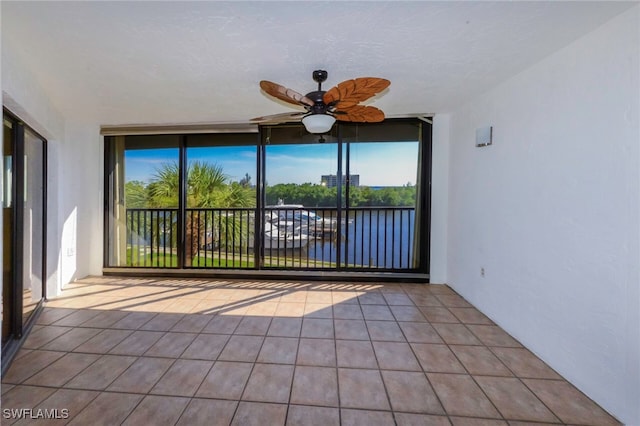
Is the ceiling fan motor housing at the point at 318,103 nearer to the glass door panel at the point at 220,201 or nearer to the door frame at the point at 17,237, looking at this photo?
the glass door panel at the point at 220,201

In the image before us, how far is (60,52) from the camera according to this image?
2.05 m

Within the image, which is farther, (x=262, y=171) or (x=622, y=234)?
(x=262, y=171)

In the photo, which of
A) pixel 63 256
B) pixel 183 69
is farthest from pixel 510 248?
pixel 63 256

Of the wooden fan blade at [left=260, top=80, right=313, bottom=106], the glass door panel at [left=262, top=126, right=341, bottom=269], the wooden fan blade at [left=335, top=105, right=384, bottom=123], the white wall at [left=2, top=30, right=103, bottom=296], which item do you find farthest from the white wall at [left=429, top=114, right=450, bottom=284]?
the white wall at [left=2, top=30, right=103, bottom=296]

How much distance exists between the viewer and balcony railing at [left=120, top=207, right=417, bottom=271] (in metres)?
3.93

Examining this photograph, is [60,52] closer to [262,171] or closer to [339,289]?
[262,171]

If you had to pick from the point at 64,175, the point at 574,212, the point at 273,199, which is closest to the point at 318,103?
the point at 574,212

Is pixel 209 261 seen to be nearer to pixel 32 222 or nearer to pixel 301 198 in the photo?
pixel 301 198

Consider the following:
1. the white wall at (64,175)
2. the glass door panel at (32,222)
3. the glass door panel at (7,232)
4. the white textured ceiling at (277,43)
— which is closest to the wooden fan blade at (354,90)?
the white textured ceiling at (277,43)

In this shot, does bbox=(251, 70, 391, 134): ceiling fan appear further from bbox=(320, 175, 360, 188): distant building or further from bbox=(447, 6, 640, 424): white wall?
bbox=(320, 175, 360, 188): distant building

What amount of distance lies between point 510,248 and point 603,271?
0.83m

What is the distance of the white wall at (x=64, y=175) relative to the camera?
218cm

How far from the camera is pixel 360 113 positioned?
2.37 metres

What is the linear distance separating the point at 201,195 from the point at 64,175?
1.53m
